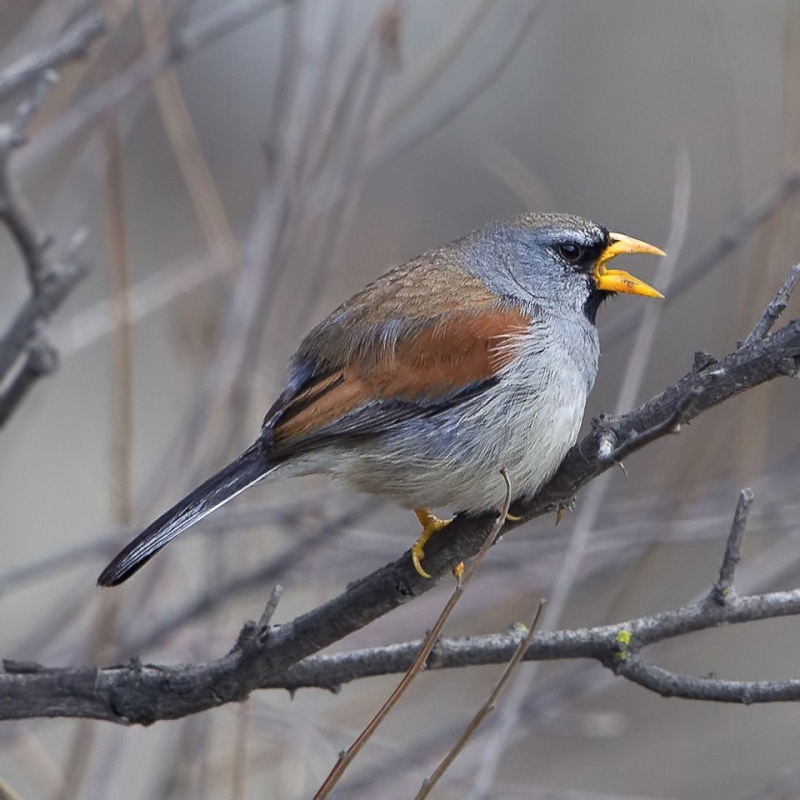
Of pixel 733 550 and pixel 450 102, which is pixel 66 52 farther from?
pixel 733 550

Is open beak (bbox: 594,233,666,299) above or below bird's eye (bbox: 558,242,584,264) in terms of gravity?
below

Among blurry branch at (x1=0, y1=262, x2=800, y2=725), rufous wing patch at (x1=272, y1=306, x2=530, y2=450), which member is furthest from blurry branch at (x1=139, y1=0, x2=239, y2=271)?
blurry branch at (x1=0, y1=262, x2=800, y2=725)

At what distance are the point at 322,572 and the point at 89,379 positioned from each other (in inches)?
208

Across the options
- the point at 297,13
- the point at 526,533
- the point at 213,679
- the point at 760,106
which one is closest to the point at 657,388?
the point at 526,533

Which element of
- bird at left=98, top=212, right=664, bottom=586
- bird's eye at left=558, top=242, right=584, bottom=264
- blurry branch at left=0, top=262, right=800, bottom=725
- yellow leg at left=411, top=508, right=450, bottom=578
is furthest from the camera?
bird's eye at left=558, top=242, right=584, bottom=264

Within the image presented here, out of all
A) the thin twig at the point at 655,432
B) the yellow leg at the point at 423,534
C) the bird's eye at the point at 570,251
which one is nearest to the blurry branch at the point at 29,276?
the yellow leg at the point at 423,534

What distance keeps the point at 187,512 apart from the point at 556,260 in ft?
4.75

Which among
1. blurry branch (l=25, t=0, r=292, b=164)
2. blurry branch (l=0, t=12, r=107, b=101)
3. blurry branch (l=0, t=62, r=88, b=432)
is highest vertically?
blurry branch (l=0, t=12, r=107, b=101)

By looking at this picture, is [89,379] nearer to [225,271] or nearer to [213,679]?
[225,271]

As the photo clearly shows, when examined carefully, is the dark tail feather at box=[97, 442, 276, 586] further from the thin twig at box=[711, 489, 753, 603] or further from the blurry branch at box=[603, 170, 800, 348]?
the blurry branch at box=[603, 170, 800, 348]

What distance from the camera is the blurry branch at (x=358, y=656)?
2469 mm

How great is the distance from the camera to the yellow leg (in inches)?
109

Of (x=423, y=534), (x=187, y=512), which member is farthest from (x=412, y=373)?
(x=187, y=512)

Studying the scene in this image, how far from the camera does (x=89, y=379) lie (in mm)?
9141
